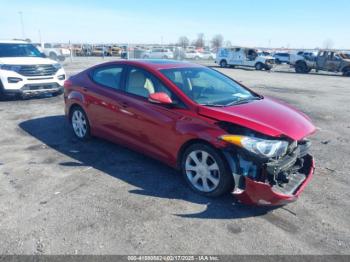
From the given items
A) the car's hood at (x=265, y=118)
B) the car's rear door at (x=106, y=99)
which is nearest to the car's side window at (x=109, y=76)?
the car's rear door at (x=106, y=99)

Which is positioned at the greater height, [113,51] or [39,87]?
[39,87]

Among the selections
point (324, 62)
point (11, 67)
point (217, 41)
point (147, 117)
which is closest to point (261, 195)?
point (147, 117)

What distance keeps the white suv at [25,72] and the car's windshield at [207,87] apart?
6258mm

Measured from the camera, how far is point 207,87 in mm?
4500

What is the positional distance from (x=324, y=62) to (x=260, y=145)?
81.4 ft

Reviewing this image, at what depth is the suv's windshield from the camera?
9.77 metres

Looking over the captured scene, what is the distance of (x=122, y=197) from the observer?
3.83m

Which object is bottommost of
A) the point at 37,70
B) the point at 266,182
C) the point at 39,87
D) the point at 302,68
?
the point at 302,68

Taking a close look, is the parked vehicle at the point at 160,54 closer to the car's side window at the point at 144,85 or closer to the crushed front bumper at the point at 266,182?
the car's side window at the point at 144,85

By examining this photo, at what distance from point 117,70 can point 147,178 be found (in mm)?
1843

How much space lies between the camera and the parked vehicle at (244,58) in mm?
27484

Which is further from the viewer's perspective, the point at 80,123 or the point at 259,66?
the point at 259,66

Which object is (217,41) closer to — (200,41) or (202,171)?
(200,41)

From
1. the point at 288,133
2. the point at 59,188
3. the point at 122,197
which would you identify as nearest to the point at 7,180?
the point at 59,188
